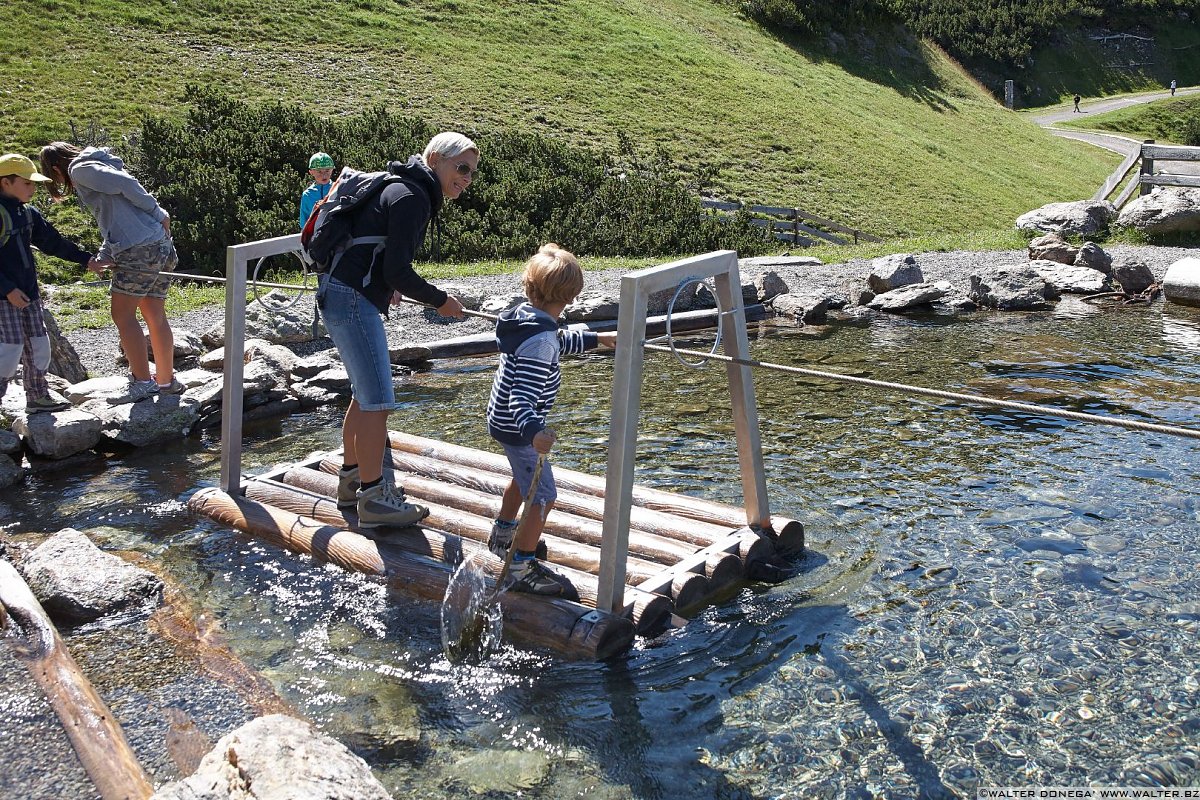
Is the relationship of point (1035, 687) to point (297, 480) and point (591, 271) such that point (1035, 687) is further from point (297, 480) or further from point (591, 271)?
point (591, 271)

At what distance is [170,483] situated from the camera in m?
7.88

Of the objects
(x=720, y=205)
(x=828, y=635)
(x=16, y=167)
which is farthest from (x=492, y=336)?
(x=720, y=205)

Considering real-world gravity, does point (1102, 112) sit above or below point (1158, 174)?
above

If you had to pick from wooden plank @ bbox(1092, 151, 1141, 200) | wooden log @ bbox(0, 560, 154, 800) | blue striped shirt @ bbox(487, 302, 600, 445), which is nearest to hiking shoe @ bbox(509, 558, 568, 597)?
blue striped shirt @ bbox(487, 302, 600, 445)

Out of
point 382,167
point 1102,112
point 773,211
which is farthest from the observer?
point 1102,112

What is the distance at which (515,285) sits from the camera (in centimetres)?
1509

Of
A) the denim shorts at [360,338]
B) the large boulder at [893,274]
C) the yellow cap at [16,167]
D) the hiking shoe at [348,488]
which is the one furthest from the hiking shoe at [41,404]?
the large boulder at [893,274]

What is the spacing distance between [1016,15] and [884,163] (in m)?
36.4

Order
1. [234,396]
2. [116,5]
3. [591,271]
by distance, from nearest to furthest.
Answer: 1. [234,396]
2. [591,271]
3. [116,5]

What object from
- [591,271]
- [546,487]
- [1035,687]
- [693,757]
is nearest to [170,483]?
[546,487]

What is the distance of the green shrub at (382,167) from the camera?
1833 cm

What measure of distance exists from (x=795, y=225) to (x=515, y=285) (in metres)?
10.5

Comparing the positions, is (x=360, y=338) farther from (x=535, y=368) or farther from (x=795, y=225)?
(x=795, y=225)

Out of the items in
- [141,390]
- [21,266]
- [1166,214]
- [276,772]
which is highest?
[1166,214]
